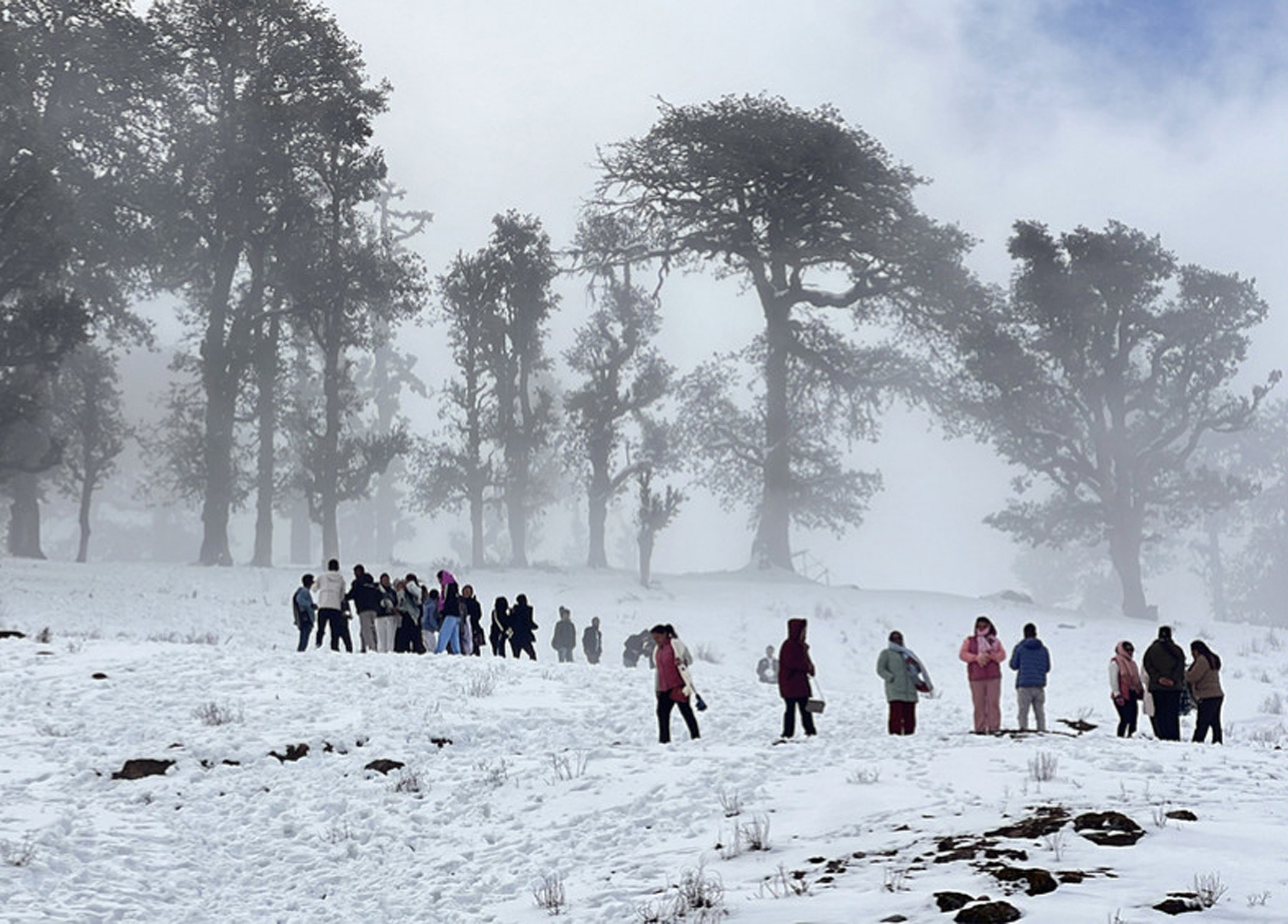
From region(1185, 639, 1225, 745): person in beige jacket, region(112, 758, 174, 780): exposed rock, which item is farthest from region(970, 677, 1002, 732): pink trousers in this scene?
region(112, 758, 174, 780): exposed rock

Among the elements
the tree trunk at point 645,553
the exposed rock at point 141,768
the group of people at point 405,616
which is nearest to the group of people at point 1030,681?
the exposed rock at point 141,768

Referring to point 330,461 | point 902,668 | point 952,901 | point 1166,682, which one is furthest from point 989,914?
point 330,461

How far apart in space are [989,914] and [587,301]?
42023 millimetres

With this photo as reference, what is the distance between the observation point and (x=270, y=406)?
41.1 meters

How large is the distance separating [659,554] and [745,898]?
543 feet

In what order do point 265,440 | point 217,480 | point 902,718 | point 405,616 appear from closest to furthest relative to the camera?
1. point 902,718
2. point 405,616
3. point 217,480
4. point 265,440

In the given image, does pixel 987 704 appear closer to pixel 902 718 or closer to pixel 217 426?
pixel 902 718

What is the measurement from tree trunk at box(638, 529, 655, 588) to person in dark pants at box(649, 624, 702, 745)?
2357cm

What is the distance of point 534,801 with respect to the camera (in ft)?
37.2

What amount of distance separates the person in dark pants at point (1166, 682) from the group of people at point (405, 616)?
413 inches

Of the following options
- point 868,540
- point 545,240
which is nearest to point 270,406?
point 545,240

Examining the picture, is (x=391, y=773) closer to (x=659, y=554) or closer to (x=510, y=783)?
(x=510, y=783)

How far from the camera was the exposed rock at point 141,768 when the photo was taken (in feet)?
38.9

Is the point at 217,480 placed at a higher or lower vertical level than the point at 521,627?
higher
